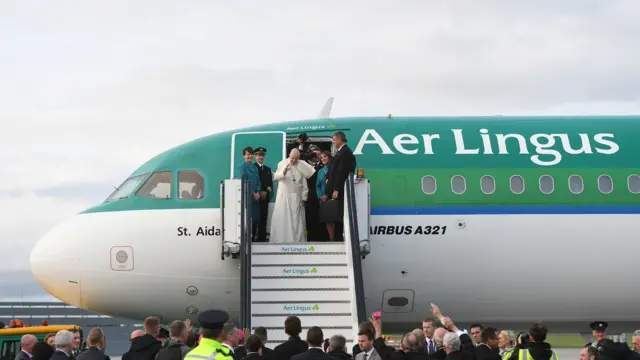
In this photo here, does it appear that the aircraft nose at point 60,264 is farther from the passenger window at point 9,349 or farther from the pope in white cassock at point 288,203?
the pope in white cassock at point 288,203

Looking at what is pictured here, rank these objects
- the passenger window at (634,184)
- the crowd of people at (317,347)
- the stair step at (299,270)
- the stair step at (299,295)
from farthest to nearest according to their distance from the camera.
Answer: the passenger window at (634,184)
the stair step at (299,270)
the stair step at (299,295)
the crowd of people at (317,347)

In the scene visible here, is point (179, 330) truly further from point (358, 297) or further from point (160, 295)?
point (160, 295)

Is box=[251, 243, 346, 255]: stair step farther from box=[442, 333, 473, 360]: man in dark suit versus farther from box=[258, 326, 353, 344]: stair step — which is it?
box=[442, 333, 473, 360]: man in dark suit

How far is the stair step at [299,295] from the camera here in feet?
53.8

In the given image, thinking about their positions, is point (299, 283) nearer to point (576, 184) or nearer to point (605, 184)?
point (576, 184)

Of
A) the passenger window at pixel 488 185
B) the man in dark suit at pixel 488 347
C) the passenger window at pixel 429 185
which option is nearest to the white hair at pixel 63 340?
the man in dark suit at pixel 488 347

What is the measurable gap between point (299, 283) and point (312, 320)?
761 mm

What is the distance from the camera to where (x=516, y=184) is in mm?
18531

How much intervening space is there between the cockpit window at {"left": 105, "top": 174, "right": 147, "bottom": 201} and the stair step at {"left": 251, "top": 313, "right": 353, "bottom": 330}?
14.9 ft

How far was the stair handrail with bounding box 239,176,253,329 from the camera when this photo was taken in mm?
16062

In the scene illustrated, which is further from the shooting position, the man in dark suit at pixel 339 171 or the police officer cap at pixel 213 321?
the man in dark suit at pixel 339 171

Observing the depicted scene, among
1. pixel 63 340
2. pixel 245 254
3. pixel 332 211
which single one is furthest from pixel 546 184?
pixel 63 340

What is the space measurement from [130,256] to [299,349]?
28.4 feet

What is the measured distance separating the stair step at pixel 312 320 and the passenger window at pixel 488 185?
4.08m
